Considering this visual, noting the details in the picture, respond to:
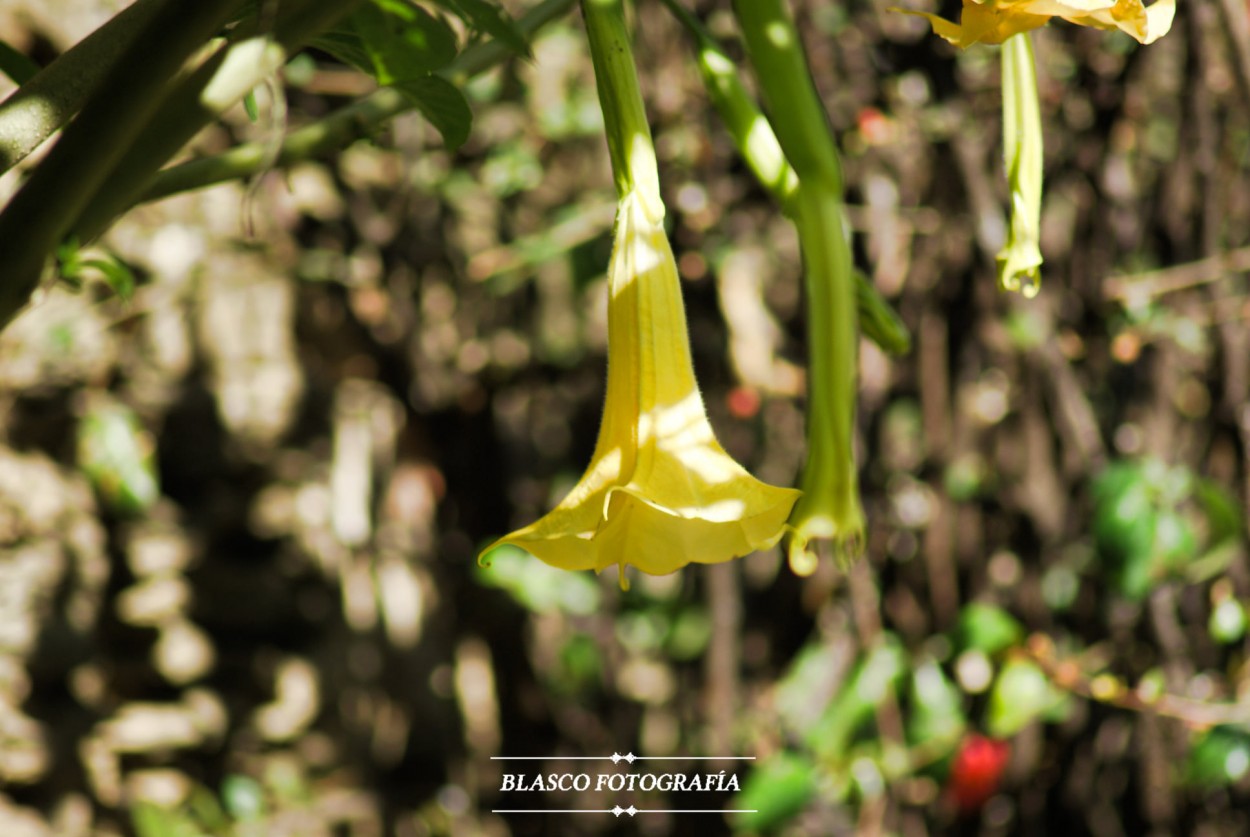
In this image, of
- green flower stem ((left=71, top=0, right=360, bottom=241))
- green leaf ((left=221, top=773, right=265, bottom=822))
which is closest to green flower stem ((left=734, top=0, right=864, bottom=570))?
green flower stem ((left=71, top=0, right=360, bottom=241))

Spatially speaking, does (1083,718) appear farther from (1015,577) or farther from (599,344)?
(599,344)

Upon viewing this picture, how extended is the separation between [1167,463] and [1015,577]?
19 centimetres

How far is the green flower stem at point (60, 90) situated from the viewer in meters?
0.26

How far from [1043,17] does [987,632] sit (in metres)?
0.76

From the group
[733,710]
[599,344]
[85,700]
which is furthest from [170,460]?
[733,710]

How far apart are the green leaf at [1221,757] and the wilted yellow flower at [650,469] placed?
733 millimetres

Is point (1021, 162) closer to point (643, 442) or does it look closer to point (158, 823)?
point (643, 442)

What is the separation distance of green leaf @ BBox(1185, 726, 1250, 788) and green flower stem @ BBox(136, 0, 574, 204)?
81 cm

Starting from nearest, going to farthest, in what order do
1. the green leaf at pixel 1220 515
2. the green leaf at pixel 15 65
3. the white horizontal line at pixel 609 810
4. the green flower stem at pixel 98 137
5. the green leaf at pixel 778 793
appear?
1. the green flower stem at pixel 98 137
2. the green leaf at pixel 15 65
3. the green leaf at pixel 1220 515
4. the green leaf at pixel 778 793
5. the white horizontal line at pixel 609 810

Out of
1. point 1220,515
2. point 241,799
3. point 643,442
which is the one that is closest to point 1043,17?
point 643,442

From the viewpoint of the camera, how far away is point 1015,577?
42.8 inches

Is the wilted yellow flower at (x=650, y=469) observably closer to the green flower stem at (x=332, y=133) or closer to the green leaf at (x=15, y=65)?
the green flower stem at (x=332, y=133)

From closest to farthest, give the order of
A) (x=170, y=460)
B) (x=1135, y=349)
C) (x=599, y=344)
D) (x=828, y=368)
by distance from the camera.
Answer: (x=828, y=368), (x=1135, y=349), (x=170, y=460), (x=599, y=344)

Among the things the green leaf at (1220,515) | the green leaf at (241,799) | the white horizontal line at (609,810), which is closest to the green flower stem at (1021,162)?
the green leaf at (1220,515)
